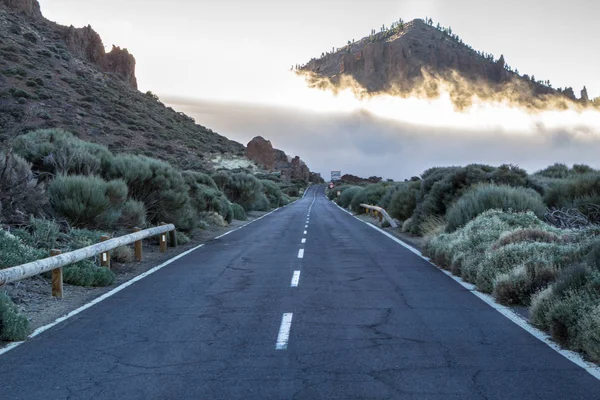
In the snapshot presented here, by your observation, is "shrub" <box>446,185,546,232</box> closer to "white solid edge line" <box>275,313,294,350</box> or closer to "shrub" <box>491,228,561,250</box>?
"shrub" <box>491,228,561,250</box>

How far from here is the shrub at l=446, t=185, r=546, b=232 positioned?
59.2 ft

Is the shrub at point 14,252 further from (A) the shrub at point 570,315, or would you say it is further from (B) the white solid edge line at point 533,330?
(A) the shrub at point 570,315

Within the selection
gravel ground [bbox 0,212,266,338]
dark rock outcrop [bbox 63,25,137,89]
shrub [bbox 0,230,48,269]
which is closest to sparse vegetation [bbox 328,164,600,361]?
gravel ground [bbox 0,212,266,338]

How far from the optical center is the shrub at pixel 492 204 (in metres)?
18.0

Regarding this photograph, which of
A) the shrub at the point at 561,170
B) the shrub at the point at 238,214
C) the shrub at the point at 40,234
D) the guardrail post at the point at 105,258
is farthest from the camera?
the shrub at the point at 238,214

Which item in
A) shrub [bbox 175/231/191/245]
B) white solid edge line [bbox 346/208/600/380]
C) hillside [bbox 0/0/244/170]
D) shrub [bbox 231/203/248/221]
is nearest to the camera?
white solid edge line [bbox 346/208/600/380]

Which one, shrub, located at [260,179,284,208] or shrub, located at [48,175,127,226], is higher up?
shrub, located at [48,175,127,226]

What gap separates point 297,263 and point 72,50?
71.8 m

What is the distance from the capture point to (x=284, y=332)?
7.66 meters

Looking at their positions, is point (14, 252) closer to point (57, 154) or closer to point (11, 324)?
point (11, 324)

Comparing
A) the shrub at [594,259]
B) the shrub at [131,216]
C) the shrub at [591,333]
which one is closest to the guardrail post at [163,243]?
the shrub at [131,216]

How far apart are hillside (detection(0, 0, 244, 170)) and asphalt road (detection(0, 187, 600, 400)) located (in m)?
34.4

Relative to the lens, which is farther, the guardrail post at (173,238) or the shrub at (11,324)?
the guardrail post at (173,238)

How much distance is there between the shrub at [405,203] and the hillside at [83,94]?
83.8ft
